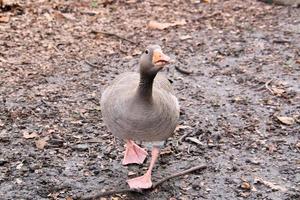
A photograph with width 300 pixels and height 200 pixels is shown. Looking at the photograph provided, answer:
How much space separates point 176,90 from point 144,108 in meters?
1.98

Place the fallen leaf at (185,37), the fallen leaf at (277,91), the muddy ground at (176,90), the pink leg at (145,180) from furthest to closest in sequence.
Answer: the fallen leaf at (185,37) < the fallen leaf at (277,91) < the muddy ground at (176,90) < the pink leg at (145,180)

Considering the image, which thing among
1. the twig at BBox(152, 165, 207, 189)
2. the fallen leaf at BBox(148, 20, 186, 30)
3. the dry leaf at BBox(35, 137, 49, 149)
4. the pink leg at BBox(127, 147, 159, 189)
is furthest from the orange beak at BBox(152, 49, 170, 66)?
the fallen leaf at BBox(148, 20, 186, 30)

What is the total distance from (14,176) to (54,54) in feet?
7.93

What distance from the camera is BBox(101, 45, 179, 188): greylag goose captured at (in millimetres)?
3734

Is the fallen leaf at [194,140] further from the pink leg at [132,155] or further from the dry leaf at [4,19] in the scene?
the dry leaf at [4,19]

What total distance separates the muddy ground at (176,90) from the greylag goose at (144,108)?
0.47 meters

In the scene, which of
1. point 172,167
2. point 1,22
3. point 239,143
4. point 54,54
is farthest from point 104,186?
point 1,22

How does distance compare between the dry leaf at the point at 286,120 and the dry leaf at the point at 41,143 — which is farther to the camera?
the dry leaf at the point at 286,120

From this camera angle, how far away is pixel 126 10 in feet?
25.4

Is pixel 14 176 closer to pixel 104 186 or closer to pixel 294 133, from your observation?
pixel 104 186

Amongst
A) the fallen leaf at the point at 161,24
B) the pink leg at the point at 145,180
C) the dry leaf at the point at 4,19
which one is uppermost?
the dry leaf at the point at 4,19

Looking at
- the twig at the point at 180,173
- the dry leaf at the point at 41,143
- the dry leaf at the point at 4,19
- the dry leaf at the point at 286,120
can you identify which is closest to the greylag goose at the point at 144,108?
the twig at the point at 180,173

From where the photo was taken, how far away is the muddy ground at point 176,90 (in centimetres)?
429

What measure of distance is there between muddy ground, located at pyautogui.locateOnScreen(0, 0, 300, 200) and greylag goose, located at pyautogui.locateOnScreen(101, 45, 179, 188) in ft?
1.56
